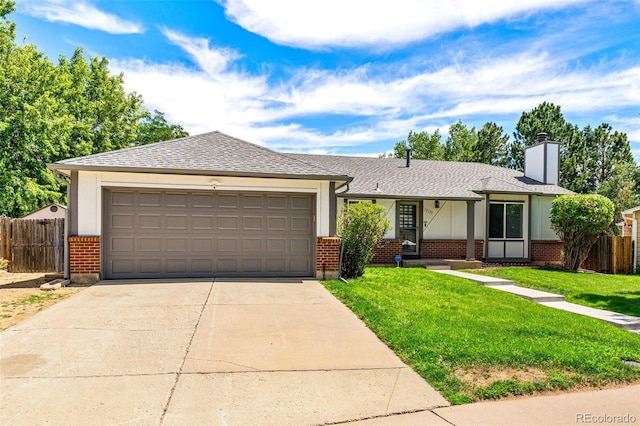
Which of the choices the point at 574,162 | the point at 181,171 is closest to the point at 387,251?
the point at 181,171

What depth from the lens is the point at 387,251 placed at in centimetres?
→ 1406

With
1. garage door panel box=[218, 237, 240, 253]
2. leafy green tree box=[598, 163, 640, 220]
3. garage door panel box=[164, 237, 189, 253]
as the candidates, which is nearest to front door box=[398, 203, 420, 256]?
garage door panel box=[218, 237, 240, 253]

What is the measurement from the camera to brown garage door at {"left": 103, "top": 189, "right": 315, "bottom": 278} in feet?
30.8

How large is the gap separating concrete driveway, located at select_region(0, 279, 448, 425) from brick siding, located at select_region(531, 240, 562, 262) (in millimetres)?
11699

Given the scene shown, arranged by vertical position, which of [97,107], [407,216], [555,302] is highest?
[97,107]

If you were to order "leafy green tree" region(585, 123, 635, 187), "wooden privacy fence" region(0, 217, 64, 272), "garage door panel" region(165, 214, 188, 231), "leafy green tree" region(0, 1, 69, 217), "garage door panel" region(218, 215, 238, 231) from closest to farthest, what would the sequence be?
"garage door panel" region(165, 214, 188, 231) < "garage door panel" region(218, 215, 238, 231) < "wooden privacy fence" region(0, 217, 64, 272) < "leafy green tree" region(0, 1, 69, 217) < "leafy green tree" region(585, 123, 635, 187)

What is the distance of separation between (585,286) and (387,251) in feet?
19.1

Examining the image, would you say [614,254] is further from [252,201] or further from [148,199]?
[148,199]

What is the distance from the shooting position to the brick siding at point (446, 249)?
1480 centimetres

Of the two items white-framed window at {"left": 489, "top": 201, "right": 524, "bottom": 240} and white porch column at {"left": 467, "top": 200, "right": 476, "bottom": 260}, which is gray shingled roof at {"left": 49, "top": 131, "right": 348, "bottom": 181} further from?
white-framed window at {"left": 489, "top": 201, "right": 524, "bottom": 240}

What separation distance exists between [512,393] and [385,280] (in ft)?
20.3

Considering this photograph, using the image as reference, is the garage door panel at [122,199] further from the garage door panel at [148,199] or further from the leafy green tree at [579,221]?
the leafy green tree at [579,221]

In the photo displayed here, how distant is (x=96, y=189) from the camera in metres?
9.16

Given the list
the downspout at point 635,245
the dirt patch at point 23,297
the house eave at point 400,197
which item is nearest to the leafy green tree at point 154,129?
the house eave at point 400,197
